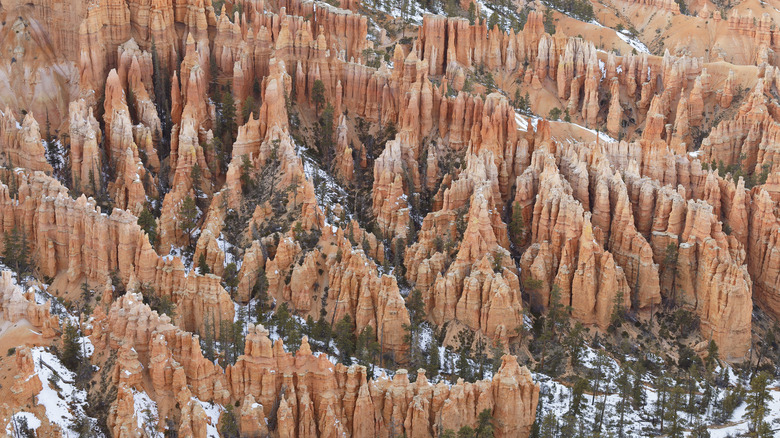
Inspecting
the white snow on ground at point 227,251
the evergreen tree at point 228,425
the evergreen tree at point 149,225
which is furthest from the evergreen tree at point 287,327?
the evergreen tree at point 149,225

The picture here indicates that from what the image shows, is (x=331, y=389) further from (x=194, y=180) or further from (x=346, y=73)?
(x=346, y=73)

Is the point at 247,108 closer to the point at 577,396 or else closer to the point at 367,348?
the point at 367,348

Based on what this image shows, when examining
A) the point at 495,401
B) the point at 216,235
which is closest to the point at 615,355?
the point at 495,401

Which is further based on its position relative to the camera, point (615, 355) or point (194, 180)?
point (194, 180)

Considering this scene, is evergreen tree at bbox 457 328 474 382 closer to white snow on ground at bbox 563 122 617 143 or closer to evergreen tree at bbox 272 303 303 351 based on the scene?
evergreen tree at bbox 272 303 303 351

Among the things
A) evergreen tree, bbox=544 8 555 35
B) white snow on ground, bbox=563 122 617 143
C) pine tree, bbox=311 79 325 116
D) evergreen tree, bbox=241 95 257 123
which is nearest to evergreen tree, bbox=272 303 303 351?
evergreen tree, bbox=241 95 257 123

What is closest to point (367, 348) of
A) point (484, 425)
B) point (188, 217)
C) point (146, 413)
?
point (484, 425)
